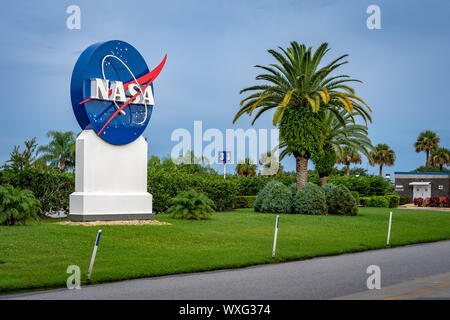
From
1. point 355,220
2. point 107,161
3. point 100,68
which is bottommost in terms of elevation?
point 355,220

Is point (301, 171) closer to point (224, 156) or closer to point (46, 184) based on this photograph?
point (46, 184)

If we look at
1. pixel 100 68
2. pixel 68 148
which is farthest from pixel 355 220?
pixel 68 148

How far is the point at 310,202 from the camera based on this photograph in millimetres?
30891

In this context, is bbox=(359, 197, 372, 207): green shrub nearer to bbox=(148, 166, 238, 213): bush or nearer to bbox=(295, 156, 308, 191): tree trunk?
bbox=(295, 156, 308, 191): tree trunk

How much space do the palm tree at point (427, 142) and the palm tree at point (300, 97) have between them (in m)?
66.2

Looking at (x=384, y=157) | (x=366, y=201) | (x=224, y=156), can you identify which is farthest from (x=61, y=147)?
(x=384, y=157)

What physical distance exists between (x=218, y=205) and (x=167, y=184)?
511 cm

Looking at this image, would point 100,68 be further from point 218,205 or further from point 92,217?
point 218,205

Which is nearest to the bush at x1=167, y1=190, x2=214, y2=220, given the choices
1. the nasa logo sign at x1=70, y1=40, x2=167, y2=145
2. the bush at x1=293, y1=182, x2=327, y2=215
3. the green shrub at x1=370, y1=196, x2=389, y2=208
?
the nasa logo sign at x1=70, y1=40, x2=167, y2=145

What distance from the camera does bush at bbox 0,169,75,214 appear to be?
23781mm

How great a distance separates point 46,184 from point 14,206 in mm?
A: 5340

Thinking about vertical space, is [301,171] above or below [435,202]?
above

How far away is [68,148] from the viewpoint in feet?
217

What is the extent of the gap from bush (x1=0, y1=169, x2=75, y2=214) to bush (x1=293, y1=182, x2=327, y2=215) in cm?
1263
